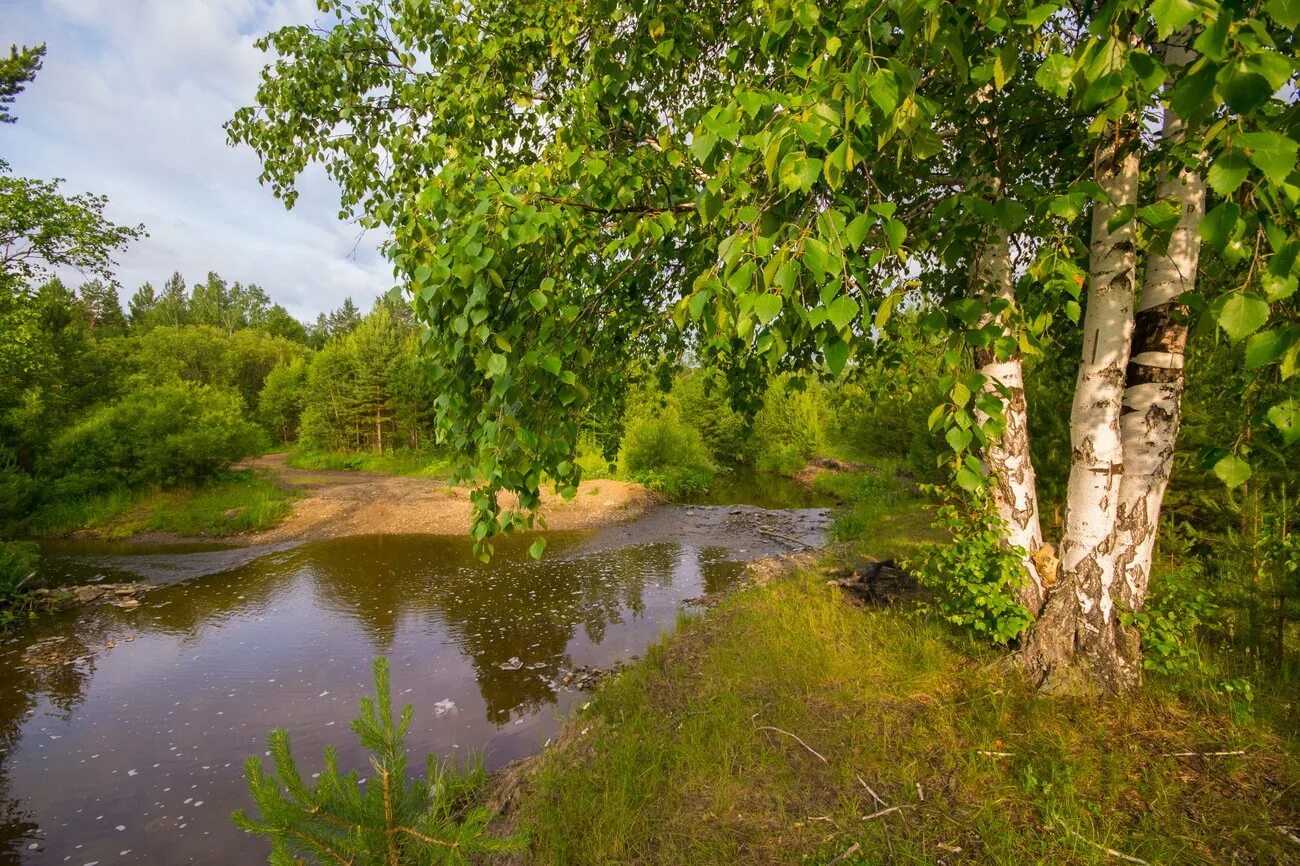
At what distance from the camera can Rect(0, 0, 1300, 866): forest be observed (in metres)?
1.64

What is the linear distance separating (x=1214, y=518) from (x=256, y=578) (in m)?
17.3

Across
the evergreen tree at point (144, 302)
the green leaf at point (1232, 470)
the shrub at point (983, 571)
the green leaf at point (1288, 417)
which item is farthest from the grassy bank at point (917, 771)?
the evergreen tree at point (144, 302)

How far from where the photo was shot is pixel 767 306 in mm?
1461

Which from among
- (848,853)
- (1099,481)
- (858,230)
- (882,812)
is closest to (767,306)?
(858,230)

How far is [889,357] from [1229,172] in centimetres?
423

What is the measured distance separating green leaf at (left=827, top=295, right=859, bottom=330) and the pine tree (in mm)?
2268

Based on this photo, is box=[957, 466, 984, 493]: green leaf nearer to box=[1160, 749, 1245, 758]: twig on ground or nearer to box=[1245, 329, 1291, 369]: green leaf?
box=[1245, 329, 1291, 369]: green leaf

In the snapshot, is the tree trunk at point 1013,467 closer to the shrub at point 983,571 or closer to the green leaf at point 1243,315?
the shrub at point 983,571

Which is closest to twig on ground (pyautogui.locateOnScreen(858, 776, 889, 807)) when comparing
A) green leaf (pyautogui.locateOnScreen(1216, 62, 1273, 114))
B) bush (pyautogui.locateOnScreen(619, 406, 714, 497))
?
green leaf (pyautogui.locateOnScreen(1216, 62, 1273, 114))

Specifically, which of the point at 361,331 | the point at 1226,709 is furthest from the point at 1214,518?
the point at 361,331

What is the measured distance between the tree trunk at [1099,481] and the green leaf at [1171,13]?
2.80 meters

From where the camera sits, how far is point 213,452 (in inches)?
788

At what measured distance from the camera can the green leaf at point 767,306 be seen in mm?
1430

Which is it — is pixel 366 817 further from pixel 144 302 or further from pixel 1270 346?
pixel 144 302
